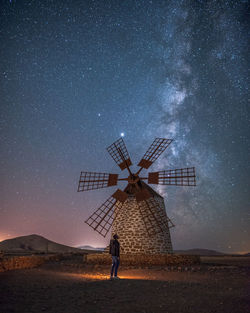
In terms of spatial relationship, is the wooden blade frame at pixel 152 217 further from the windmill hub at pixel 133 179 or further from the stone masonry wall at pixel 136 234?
the windmill hub at pixel 133 179

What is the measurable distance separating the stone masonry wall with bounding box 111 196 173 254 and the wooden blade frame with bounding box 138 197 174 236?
72mm

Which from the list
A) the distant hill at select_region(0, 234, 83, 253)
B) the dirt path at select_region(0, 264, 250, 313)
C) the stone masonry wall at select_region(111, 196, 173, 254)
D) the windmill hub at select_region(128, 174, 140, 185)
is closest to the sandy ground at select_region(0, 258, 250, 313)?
the dirt path at select_region(0, 264, 250, 313)

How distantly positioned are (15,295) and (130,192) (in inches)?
507

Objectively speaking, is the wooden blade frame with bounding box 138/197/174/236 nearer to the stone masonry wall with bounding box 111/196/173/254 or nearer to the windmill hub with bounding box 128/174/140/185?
the stone masonry wall with bounding box 111/196/173/254

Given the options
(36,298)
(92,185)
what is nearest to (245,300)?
(36,298)

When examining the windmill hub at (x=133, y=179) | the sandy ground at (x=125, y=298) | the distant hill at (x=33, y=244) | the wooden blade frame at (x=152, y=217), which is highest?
the windmill hub at (x=133, y=179)

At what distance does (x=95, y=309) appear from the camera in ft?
15.6

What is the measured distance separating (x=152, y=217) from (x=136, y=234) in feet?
5.40

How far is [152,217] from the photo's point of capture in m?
17.2

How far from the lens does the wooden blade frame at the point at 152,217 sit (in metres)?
17.0

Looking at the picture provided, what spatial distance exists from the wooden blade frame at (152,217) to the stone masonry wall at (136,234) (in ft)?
0.24

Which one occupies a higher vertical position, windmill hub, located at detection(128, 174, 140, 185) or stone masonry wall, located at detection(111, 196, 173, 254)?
windmill hub, located at detection(128, 174, 140, 185)

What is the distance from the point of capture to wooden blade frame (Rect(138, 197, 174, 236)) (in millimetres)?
16953

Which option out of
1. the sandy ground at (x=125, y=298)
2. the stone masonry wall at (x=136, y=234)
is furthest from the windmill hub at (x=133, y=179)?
the sandy ground at (x=125, y=298)
